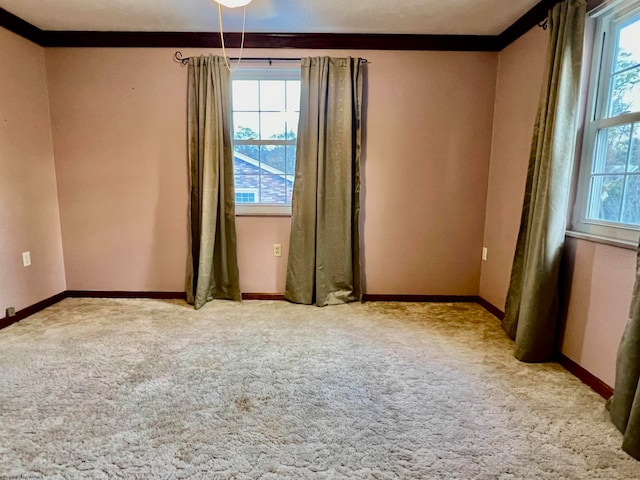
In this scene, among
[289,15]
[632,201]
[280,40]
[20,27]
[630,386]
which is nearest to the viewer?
[630,386]

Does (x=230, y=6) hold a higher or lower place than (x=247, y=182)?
higher

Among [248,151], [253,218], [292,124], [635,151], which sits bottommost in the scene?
[253,218]

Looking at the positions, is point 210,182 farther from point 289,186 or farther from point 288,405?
point 288,405

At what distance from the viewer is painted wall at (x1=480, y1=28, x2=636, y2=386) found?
5.82ft

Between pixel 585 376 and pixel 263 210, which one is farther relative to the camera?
pixel 263 210

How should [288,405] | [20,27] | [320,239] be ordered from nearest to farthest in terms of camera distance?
[288,405]
[20,27]
[320,239]

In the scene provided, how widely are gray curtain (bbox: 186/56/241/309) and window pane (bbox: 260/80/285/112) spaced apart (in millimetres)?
323

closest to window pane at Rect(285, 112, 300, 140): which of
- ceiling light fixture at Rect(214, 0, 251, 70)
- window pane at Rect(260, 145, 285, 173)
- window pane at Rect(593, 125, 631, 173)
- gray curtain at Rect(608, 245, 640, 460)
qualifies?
window pane at Rect(260, 145, 285, 173)

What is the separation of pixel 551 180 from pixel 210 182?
7.93 ft

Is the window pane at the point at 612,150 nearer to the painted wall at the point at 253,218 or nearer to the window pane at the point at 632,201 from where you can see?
the window pane at the point at 632,201

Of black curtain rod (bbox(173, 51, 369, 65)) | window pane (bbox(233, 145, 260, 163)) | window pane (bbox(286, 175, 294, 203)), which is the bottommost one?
window pane (bbox(286, 175, 294, 203))

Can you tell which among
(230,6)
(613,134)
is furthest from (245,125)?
(613,134)

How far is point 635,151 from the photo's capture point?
1.76m

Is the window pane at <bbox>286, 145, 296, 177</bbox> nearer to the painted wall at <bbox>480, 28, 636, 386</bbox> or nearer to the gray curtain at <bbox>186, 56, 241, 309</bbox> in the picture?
the gray curtain at <bbox>186, 56, 241, 309</bbox>
